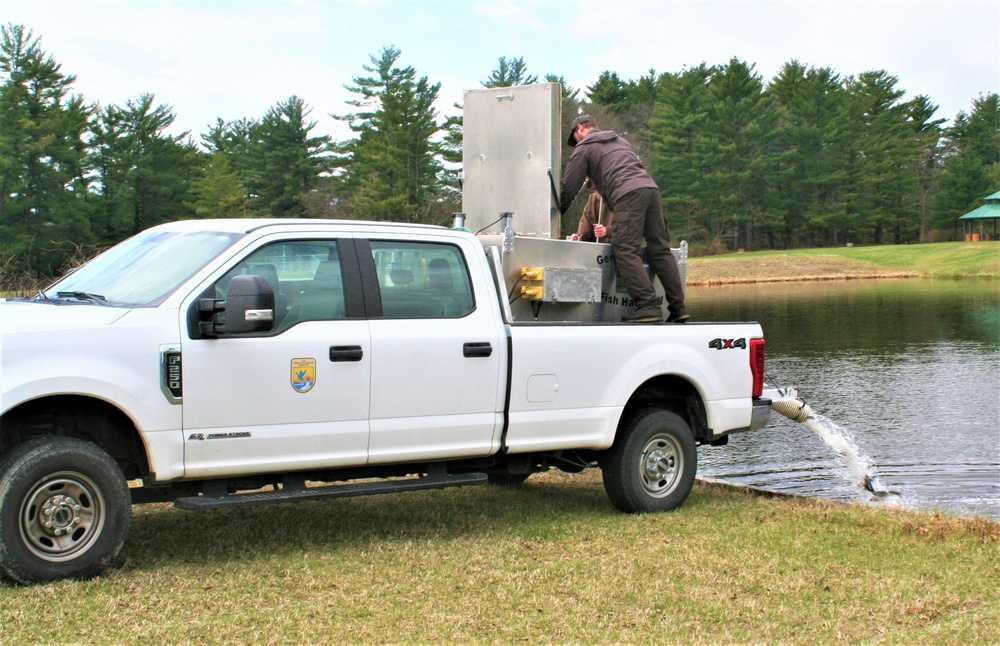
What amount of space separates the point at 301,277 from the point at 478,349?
49.3 inches

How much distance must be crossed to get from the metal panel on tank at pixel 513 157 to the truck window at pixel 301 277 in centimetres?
288

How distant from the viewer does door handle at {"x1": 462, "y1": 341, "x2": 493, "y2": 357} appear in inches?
281

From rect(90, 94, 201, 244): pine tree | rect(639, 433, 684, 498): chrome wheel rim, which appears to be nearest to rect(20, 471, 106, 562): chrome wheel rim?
rect(639, 433, 684, 498): chrome wheel rim

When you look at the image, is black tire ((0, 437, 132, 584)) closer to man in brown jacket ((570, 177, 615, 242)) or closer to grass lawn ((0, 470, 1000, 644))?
grass lawn ((0, 470, 1000, 644))

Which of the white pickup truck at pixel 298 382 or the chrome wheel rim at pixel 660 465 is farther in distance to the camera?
the chrome wheel rim at pixel 660 465

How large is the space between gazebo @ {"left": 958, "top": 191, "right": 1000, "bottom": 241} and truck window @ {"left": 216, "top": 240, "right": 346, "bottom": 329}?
77243mm

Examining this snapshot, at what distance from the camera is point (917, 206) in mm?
92750

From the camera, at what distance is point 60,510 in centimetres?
584

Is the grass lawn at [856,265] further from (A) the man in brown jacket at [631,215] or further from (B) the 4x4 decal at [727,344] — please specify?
(B) the 4x4 decal at [727,344]

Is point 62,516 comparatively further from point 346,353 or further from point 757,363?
point 757,363

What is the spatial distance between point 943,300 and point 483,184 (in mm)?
32419

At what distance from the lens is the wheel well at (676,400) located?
831 centimetres

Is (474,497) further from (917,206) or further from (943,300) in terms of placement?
(917,206)

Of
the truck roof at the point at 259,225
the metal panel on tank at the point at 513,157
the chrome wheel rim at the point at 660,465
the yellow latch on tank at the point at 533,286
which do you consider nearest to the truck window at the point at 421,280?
the truck roof at the point at 259,225
